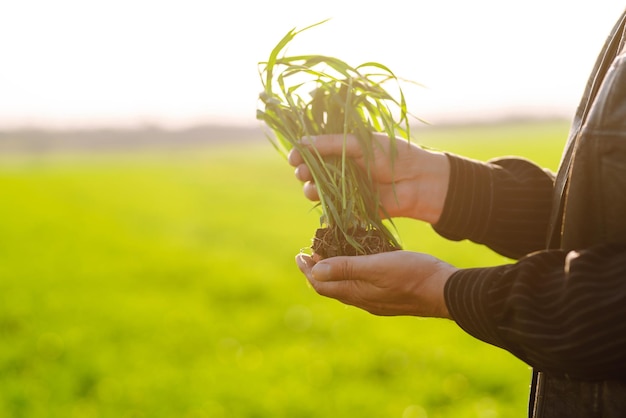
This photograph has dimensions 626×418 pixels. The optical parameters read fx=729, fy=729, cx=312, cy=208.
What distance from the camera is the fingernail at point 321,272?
7.04 feet

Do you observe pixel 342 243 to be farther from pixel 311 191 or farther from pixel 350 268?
pixel 350 268

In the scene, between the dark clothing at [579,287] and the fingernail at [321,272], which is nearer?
the dark clothing at [579,287]

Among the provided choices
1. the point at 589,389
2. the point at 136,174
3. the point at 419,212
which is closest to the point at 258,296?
the point at 419,212

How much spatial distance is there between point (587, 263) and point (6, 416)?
4.29 metres

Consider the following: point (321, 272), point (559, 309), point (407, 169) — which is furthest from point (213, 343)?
point (559, 309)

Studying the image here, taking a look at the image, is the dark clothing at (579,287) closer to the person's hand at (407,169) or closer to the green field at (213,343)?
the person's hand at (407,169)

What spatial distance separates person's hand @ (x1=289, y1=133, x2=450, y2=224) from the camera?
2391mm

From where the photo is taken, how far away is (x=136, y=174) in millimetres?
30609

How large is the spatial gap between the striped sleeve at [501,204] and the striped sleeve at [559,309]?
0.60 metres

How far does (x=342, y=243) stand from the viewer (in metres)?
2.46

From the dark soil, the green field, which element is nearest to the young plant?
the dark soil

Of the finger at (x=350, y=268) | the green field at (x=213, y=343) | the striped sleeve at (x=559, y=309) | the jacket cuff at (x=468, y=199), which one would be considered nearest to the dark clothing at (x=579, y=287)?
the striped sleeve at (x=559, y=309)

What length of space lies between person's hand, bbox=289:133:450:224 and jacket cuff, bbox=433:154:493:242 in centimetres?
3

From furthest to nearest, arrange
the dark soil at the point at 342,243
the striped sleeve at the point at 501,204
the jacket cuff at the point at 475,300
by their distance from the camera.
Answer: the dark soil at the point at 342,243
the striped sleeve at the point at 501,204
the jacket cuff at the point at 475,300
